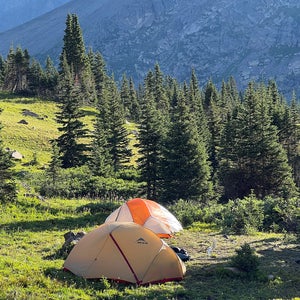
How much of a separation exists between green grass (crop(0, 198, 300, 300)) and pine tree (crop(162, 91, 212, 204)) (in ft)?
38.4

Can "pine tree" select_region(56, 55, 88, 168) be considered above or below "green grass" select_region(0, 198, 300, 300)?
above

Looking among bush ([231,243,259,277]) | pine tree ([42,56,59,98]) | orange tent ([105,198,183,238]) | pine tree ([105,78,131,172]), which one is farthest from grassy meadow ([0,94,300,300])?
pine tree ([42,56,59,98])

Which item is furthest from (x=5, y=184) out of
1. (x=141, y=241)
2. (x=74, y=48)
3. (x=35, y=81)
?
(x=74, y=48)

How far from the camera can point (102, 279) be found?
1283cm

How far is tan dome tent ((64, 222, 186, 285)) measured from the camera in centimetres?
1301

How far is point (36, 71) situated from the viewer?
268 feet

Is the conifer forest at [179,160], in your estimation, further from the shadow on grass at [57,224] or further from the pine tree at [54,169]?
the shadow on grass at [57,224]

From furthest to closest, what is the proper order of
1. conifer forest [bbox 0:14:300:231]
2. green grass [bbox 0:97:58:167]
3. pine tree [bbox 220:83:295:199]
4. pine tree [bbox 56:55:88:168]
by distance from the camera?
green grass [bbox 0:97:58:167] → pine tree [bbox 56:55:88:168] → pine tree [bbox 220:83:295:199] → conifer forest [bbox 0:14:300:231]

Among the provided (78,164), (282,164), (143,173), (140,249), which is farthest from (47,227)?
(282,164)

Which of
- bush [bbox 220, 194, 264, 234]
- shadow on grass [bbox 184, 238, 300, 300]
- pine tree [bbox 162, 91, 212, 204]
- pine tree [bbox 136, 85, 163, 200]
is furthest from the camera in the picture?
pine tree [bbox 136, 85, 163, 200]

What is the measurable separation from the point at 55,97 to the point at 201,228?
61.9 m

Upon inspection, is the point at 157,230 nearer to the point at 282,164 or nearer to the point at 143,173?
the point at 143,173

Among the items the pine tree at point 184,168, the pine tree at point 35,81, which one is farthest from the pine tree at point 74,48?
the pine tree at point 184,168

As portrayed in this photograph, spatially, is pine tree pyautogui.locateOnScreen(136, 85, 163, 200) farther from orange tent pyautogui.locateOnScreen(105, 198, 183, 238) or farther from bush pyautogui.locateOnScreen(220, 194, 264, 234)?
orange tent pyautogui.locateOnScreen(105, 198, 183, 238)
